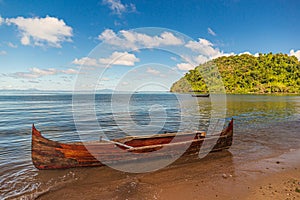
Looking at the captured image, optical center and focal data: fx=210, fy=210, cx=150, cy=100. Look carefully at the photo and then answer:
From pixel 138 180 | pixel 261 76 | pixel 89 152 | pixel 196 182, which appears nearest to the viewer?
pixel 196 182

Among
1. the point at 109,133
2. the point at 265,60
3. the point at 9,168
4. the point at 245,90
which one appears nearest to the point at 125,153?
the point at 9,168

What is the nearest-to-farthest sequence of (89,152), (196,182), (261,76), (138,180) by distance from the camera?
(196,182)
(138,180)
(89,152)
(261,76)

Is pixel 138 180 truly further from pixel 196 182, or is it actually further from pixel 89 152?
pixel 89 152

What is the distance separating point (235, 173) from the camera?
7.84 meters

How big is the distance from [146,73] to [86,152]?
23.3 feet

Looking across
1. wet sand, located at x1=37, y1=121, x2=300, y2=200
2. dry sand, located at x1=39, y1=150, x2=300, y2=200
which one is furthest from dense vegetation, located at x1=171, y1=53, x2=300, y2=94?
dry sand, located at x1=39, y1=150, x2=300, y2=200

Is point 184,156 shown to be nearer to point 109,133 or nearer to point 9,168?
point 9,168

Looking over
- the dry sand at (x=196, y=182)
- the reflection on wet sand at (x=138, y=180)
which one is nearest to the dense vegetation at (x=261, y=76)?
the dry sand at (x=196, y=182)

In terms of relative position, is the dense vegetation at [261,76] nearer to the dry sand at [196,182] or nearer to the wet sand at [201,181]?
the wet sand at [201,181]

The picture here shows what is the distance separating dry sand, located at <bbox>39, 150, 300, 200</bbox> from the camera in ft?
20.2

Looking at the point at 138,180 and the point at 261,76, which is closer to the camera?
the point at 138,180

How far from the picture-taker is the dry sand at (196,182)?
6.16m

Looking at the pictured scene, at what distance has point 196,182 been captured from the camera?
7.08 meters

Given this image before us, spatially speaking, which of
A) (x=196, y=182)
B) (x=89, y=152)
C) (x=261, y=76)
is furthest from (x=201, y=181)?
(x=261, y=76)
